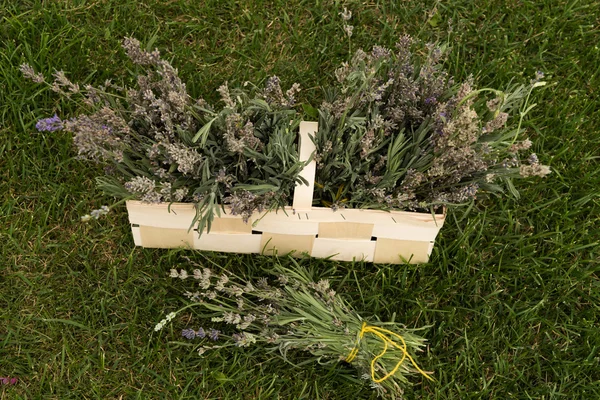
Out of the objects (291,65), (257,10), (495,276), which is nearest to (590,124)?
(495,276)

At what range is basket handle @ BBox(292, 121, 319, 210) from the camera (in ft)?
6.09

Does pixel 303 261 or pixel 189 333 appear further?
pixel 303 261

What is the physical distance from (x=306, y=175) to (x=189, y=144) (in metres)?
0.36

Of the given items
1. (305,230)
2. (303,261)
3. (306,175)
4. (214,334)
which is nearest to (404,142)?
(306,175)

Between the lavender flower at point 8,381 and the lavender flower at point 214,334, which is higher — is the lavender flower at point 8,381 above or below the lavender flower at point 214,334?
below

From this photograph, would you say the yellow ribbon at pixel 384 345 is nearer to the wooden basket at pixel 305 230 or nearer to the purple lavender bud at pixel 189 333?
the wooden basket at pixel 305 230

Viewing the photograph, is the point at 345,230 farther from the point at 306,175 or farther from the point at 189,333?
the point at 189,333

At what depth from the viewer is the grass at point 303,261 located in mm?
2115

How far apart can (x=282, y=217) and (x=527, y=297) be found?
0.96 metres

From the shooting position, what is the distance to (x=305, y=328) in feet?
6.35

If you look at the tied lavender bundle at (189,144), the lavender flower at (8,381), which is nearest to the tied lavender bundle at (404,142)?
the tied lavender bundle at (189,144)

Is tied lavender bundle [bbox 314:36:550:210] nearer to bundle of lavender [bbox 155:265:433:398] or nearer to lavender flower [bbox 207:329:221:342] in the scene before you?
bundle of lavender [bbox 155:265:433:398]

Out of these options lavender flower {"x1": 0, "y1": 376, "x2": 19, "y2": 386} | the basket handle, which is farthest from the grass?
the basket handle

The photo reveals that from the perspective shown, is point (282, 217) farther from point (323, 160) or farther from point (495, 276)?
point (495, 276)
